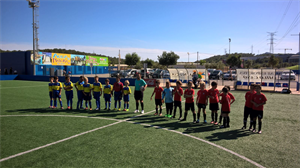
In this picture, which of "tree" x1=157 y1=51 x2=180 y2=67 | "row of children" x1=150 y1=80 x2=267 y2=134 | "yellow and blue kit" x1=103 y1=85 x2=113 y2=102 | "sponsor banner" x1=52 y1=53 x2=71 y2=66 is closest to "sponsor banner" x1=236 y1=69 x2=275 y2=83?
"row of children" x1=150 y1=80 x2=267 y2=134

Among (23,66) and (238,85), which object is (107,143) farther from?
(23,66)

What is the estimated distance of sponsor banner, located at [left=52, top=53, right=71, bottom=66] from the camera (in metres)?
48.1

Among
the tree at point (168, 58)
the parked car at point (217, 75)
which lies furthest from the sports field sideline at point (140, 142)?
the tree at point (168, 58)

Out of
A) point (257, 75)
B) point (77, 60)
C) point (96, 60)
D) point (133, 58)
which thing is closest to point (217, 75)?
point (257, 75)

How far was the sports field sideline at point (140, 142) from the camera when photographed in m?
4.69

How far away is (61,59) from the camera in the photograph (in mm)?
50094

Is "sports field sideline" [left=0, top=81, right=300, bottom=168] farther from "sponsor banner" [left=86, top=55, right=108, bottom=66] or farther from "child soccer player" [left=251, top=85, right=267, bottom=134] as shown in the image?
"sponsor banner" [left=86, top=55, right=108, bottom=66]

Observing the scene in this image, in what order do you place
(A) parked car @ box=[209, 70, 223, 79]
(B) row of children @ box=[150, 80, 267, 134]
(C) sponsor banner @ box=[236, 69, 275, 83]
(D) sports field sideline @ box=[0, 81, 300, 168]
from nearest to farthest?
1. (D) sports field sideline @ box=[0, 81, 300, 168]
2. (B) row of children @ box=[150, 80, 267, 134]
3. (C) sponsor banner @ box=[236, 69, 275, 83]
4. (A) parked car @ box=[209, 70, 223, 79]

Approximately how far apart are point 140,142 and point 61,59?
50048 millimetres

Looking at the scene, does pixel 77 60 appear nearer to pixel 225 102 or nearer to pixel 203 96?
pixel 203 96

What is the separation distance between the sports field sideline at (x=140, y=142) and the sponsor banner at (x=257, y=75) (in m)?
12.1

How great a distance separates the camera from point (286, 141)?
6.04 meters

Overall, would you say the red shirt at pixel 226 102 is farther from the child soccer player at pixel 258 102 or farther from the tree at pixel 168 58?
the tree at pixel 168 58

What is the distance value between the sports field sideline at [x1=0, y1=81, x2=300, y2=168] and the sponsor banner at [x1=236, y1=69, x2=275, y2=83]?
1210 cm
